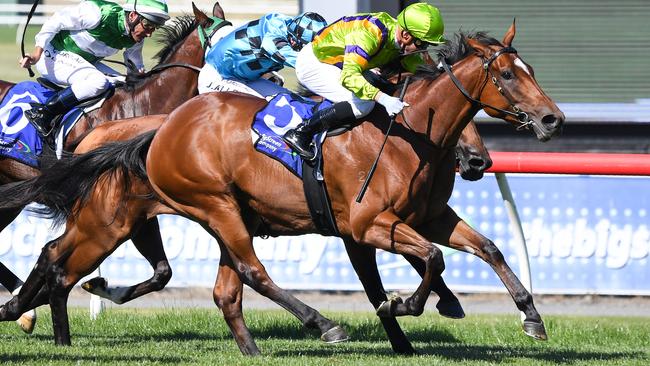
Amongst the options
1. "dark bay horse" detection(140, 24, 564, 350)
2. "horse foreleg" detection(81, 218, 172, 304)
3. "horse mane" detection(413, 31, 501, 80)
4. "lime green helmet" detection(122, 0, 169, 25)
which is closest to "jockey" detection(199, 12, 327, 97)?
"lime green helmet" detection(122, 0, 169, 25)

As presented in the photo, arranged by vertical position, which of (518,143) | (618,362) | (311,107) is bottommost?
(518,143)

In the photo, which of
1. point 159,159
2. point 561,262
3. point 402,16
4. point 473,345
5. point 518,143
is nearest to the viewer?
point 402,16

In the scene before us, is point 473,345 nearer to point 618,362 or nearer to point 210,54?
point 618,362

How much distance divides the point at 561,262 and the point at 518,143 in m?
2.92

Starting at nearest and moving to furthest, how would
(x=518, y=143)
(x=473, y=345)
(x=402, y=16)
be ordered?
(x=402, y=16) → (x=473, y=345) → (x=518, y=143)

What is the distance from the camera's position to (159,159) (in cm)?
650

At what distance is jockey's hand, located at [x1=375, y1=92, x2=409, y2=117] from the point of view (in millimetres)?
5805

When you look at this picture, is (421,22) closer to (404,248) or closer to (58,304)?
(404,248)

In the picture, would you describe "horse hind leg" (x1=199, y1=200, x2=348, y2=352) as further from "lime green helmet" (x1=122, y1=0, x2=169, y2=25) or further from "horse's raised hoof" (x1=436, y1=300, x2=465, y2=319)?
"lime green helmet" (x1=122, y1=0, x2=169, y2=25)

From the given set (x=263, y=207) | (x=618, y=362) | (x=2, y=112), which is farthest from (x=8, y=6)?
(x=618, y=362)

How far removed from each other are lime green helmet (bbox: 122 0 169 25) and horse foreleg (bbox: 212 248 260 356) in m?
1.56

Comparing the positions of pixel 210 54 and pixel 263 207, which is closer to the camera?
pixel 263 207

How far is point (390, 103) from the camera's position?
581cm

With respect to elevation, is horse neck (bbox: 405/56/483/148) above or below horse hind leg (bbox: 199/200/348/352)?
above
